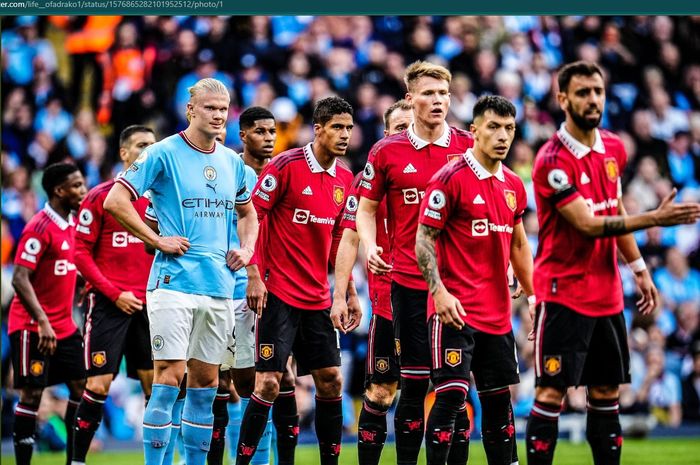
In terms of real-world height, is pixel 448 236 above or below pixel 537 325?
above

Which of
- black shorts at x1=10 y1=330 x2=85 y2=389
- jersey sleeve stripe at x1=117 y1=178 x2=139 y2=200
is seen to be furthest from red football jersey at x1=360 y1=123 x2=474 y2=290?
black shorts at x1=10 y1=330 x2=85 y2=389

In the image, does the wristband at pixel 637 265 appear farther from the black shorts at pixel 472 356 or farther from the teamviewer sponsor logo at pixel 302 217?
the teamviewer sponsor logo at pixel 302 217

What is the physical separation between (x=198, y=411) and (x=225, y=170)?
5.75 feet

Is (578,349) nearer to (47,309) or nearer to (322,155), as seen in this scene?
(322,155)

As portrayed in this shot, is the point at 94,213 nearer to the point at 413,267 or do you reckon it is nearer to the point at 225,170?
the point at 225,170

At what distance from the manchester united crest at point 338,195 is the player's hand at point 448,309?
6.77 feet

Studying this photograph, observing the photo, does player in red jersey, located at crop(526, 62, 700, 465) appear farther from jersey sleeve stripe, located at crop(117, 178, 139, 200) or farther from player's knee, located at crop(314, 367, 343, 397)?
jersey sleeve stripe, located at crop(117, 178, 139, 200)

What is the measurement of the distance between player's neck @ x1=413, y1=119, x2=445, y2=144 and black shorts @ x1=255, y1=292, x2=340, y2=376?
63.0 inches

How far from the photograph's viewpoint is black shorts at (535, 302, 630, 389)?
6945 millimetres

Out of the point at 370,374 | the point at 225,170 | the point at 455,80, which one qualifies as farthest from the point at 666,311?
the point at 225,170

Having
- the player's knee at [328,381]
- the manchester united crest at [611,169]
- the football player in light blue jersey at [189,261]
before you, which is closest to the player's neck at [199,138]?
the football player in light blue jersey at [189,261]

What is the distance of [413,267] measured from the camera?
8242mm

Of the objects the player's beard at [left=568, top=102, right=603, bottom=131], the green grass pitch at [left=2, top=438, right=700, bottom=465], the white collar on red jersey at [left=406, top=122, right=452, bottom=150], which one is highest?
the white collar on red jersey at [left=406, top=122, right=452, bottom=150]

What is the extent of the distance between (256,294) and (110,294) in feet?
6.28
